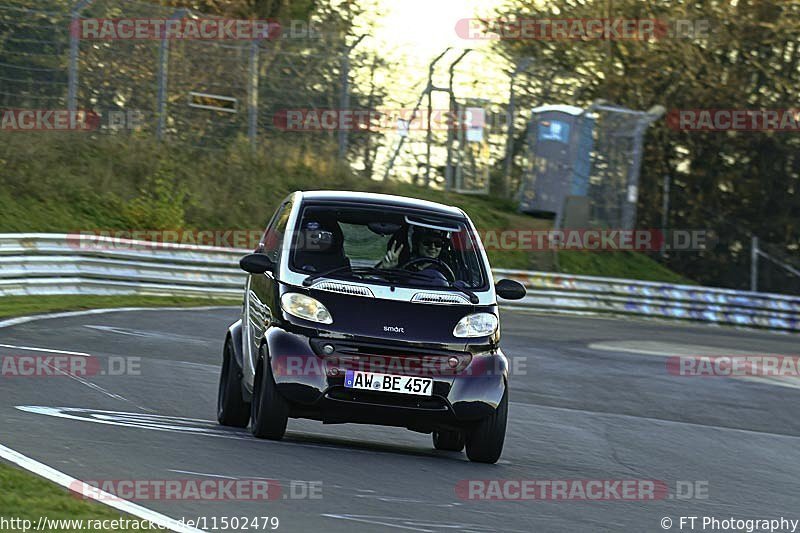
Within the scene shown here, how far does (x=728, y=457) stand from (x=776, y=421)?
11.5 ft

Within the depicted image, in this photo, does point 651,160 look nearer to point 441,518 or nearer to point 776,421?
point 776,421

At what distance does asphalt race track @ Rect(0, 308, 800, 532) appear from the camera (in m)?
7.98

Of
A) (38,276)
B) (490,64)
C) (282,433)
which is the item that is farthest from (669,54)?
(282,433)

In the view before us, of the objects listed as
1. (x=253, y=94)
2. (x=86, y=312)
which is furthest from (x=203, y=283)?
(x=253, y=94)

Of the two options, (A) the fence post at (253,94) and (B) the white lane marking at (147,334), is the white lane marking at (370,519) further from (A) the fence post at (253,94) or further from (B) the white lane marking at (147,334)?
(A) the fence post at (253,94)

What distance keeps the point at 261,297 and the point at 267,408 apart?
3.44ft

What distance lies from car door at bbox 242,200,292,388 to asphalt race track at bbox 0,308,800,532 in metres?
0.55

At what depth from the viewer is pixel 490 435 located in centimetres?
1007

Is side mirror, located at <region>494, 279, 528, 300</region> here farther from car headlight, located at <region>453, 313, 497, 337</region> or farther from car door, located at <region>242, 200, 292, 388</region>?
car door, located at <region>242, 200, 292, 388</region>

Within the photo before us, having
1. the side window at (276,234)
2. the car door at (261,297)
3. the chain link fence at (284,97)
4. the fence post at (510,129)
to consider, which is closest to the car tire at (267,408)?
the car door at (261,297)

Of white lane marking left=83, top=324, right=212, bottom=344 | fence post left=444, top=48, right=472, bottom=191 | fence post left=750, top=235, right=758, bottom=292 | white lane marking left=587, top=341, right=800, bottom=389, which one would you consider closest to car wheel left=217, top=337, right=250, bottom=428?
white lane marking left=83, top=324, right=212, bottom=344

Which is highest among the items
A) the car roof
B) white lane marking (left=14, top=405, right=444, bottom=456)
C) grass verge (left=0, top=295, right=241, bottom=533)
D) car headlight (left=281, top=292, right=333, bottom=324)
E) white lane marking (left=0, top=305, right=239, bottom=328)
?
the car roof

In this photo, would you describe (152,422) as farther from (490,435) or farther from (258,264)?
(490,435)

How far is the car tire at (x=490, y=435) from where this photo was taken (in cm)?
1006
